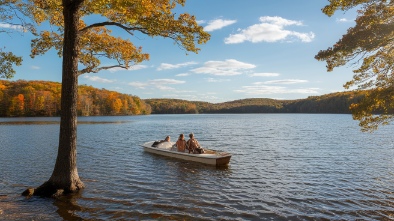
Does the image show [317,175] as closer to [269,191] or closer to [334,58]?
[269,191]

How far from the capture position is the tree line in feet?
351

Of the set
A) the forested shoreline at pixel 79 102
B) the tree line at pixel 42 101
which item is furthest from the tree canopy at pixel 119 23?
the tree line at pixel 42 101

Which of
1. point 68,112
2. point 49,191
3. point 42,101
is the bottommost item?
point 49,191

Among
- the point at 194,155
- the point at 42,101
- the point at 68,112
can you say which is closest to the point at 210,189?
the point at 194,155

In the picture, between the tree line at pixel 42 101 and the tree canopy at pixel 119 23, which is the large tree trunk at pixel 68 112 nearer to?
the tree canopy at pixel 119 23

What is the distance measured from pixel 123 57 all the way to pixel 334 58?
8.62 metres

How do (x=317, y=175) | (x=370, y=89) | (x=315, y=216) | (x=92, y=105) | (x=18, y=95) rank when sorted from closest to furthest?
(x=315, y=216)
(x=370, y=89)
(x=317, y=175)
(x=18, y=95)
(x=92, y=105)

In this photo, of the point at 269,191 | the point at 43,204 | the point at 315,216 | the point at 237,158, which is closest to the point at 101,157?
the point at 237,158

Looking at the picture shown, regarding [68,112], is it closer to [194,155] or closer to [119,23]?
[119,23]

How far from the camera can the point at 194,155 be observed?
18.9 metres

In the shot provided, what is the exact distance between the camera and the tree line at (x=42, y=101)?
107 metres

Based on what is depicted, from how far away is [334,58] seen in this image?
978 centimetres

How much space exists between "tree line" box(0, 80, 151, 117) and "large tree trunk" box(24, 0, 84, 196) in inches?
3600

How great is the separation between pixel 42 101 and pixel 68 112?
11433 centimetres
